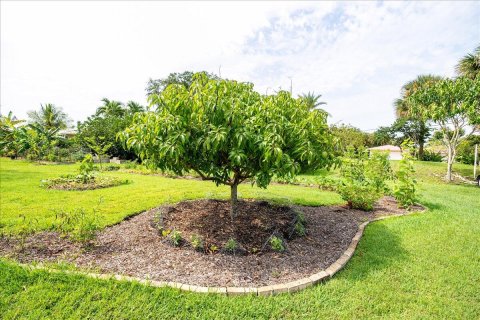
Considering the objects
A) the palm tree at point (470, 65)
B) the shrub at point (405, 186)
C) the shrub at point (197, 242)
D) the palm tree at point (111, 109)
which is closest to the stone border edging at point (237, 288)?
the shrub at point (197, 242)

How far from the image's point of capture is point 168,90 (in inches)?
163

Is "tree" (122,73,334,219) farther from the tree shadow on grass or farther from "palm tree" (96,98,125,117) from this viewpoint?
"palm tree" (96,98,125,117)

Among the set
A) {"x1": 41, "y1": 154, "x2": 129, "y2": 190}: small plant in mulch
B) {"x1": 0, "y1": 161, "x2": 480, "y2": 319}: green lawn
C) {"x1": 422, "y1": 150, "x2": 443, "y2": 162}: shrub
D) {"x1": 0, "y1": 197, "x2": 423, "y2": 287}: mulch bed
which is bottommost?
{"x1": 0, "y1": 161, "x2": 480, "y2": 319}: green lawn

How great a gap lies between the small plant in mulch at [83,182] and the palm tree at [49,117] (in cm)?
2983

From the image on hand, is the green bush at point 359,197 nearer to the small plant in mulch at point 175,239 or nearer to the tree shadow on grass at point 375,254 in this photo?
the tree shadow on grass at point 375,254

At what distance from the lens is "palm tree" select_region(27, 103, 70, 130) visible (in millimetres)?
35625

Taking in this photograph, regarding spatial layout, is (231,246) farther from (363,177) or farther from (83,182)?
(83,182)

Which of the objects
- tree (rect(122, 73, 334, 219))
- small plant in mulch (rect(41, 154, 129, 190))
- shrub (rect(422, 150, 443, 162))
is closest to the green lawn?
tree (rect(122, 73, 334, 219))

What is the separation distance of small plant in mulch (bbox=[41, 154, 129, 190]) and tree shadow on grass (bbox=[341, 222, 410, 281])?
8.57 meters

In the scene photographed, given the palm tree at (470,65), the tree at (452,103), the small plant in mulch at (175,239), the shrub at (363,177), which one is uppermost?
the palm tree at (470,65)

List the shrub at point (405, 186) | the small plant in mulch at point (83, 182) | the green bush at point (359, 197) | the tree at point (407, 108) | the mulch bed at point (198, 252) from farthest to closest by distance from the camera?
the tree at point (407, 108), the small plant in mulch at point (83, 182), the shrub at point (405, 186), the green bush at point (359, 197), the mulch bed at point (198, 252)

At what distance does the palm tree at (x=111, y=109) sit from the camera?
36.8 meters

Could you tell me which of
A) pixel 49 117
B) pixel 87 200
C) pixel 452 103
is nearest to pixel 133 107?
pixel 49 117

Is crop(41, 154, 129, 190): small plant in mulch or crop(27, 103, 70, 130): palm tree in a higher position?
crop(27, 103, 70, 130): palm tree
